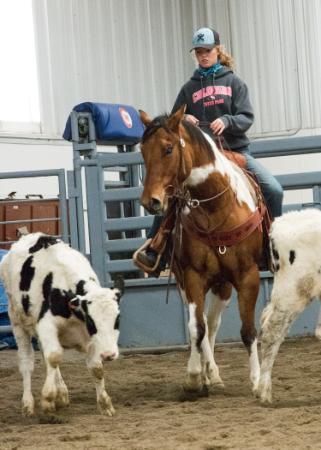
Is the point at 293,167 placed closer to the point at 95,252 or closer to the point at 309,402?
the point at 95,252

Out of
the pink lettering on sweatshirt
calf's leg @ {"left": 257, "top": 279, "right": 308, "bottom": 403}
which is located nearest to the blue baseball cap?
the pink lettering on sweatshirt

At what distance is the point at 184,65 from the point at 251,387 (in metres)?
11.7

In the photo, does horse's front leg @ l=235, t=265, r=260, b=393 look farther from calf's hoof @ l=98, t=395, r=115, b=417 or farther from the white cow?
calf's hoof @ l=98, t=395, r=115, b=417

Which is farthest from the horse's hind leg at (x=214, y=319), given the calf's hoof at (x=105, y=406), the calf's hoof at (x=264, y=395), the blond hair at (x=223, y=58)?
the blond hair at (x=223, y=58)

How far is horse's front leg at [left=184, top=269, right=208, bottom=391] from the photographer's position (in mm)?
6793

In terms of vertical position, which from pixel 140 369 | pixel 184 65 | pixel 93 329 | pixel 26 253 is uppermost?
pixel 184 65

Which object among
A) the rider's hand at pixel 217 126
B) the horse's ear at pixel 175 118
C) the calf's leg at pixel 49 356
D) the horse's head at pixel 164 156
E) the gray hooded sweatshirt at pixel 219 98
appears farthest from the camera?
the gray hooded sweatshirt at pixel 219 98

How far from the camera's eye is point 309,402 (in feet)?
20.8

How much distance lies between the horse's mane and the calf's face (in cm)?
100

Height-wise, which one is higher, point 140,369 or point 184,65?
point 184,65

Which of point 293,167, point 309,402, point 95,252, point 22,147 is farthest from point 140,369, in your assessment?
point 293,167

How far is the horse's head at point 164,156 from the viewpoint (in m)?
6.36

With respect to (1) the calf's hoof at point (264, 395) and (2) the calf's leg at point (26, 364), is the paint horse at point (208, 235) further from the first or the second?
(2) the calf's leg at point (26, 364)

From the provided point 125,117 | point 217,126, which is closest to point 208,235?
point 217,126
